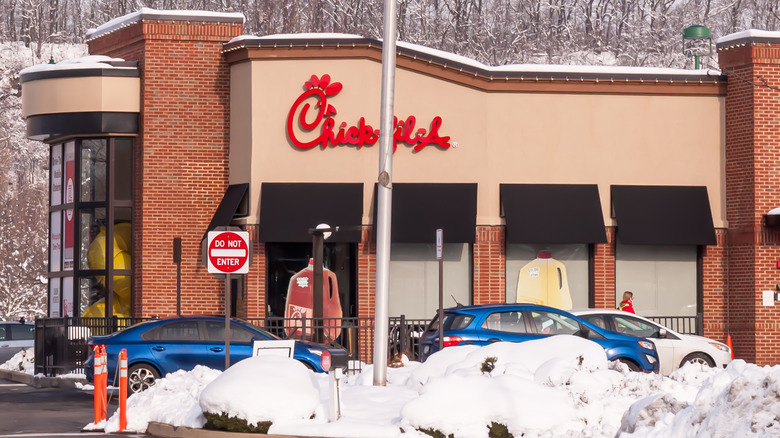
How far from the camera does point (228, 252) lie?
1712 centimetres

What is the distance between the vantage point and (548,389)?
14.2 m

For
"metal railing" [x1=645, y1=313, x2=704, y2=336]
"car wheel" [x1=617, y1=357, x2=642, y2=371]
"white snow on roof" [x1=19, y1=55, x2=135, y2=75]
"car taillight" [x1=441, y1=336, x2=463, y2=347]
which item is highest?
"white snow on roof" [x1=19, y1=55, x2=135, y2=75]

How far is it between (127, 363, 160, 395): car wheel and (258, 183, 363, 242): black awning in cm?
651

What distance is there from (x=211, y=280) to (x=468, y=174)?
648cm

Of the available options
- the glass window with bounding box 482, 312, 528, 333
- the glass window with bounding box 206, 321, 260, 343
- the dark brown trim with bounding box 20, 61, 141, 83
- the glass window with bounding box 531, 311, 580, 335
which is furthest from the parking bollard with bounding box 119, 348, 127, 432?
the dark brown trim with bounding box 20, 61, 141, 83

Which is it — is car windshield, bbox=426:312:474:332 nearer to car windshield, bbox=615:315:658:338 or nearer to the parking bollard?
car windshield, bbox=615:315:658:338

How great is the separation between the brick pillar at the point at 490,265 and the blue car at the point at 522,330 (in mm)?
5983

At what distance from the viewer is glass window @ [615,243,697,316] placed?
94.7 feet

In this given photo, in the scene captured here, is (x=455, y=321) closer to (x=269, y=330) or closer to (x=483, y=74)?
(x=269, y=330)

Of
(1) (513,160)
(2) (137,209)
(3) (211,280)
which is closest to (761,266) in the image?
(1) (513,160)

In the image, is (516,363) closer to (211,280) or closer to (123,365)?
(123,365)

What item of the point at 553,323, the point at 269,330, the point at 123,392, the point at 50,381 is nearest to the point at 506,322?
the point at 553,323

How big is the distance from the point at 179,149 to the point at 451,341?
9.93m

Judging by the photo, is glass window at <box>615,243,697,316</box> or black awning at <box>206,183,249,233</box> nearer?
black awning at <box>206,183,249,233</box>
